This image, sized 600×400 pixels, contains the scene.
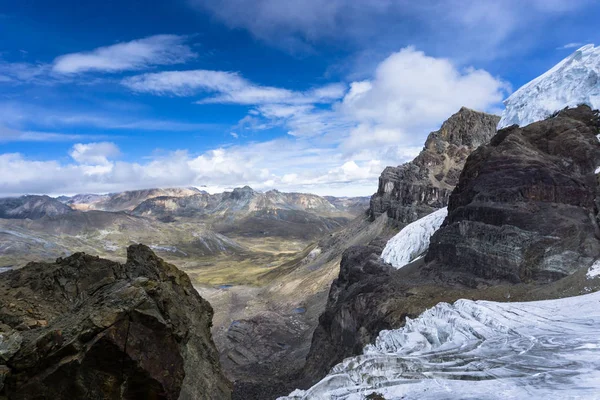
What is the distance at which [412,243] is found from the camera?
190 ft

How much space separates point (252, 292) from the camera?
112938 mm

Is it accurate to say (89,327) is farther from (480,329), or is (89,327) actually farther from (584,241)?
(584,241)

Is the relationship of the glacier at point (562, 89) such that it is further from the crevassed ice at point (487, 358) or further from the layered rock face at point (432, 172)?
the crevassed ice at point (487, 358)

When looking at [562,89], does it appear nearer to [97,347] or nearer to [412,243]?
[412,243]

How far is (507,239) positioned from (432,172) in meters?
81.5

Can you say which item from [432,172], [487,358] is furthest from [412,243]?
[432,172]

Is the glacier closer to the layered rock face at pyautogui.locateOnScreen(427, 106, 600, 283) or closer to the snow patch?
the layered rock face at pyautogui.locateOnScreen(427, 106, 600, 283)

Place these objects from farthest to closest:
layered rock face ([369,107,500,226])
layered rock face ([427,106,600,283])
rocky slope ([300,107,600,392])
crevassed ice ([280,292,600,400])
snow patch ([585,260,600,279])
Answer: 1. layered rock face ([369,107,500,226])
2. layered rock face ([427,106,600,283])
3. rocky slope ([300,107,600,392])
4. snow patch ([585,260,600,279])
5. crevassed ice ([280,292,600,400])

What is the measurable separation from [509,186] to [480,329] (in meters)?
20.3

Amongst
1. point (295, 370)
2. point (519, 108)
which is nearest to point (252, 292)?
point (295, 370)

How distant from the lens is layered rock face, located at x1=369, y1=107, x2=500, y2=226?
102500mm

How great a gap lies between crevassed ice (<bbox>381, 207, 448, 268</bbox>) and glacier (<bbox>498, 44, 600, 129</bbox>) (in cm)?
2359

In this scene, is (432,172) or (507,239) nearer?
(507,239)

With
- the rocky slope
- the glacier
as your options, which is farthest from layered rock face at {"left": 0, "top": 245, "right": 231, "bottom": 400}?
the glacier
